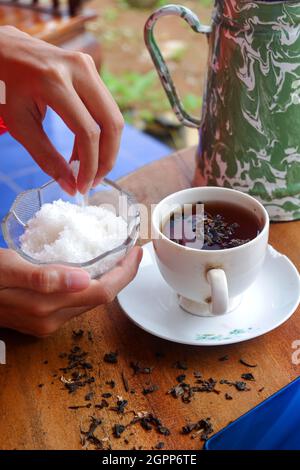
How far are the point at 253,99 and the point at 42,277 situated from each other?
1.27 feet

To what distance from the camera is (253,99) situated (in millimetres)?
815

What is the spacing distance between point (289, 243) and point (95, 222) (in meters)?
0.30

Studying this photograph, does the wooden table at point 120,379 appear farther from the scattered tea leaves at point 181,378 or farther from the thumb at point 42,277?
the thumb at point 42,277

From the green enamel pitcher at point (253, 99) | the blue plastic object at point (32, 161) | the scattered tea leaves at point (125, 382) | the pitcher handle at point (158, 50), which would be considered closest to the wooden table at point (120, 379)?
the scattered tea leaves at point (125, 382)

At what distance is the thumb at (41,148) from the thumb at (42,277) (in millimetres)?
152

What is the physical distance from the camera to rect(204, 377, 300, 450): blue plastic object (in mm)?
595

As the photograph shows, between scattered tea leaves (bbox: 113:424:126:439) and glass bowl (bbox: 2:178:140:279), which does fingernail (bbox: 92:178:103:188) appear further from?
scattered tea leaves (bbox: 113:424:126:439)

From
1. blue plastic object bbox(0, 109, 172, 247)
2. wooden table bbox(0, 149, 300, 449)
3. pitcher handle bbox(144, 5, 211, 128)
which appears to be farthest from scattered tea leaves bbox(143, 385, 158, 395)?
blue plastic object bbox(0, 109, 172, 247)

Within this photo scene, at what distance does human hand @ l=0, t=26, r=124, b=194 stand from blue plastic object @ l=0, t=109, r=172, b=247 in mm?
486

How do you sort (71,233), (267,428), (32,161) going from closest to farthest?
(267,428)
(71,233)
(32,161)

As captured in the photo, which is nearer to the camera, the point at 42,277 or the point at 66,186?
the point at 42,277

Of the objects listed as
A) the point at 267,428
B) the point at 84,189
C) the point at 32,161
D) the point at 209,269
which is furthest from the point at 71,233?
the point at 32,161

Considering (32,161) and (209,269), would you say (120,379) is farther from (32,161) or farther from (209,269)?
(32,161)

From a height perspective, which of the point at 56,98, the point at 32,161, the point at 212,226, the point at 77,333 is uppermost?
the point at 56,98
